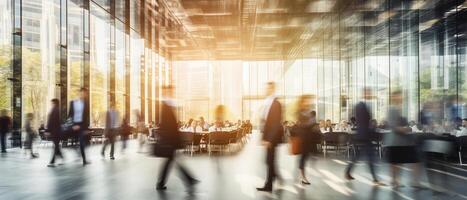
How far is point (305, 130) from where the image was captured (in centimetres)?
653

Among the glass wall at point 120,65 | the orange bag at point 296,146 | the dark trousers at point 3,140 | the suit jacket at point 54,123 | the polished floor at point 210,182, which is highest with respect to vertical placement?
the glass wall at point 120,65

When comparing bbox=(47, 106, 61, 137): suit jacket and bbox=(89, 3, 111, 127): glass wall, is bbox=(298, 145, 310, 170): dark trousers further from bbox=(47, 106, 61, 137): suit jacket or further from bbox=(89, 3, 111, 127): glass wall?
bbox=(89, 3, 111, 127): glass wall

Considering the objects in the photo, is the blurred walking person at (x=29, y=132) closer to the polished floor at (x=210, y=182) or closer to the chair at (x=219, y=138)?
the polished floor at (x=210, y=182)

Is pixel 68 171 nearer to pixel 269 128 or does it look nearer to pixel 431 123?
pixel 269 128

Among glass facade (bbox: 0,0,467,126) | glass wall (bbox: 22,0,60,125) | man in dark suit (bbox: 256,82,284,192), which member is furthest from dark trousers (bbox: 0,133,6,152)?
man in dark suit (bbox: 256,82,284,192)

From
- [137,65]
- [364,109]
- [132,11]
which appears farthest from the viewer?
[137,65]

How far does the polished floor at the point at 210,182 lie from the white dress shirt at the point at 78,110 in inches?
40.6

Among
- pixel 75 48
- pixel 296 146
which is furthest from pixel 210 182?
pixel 75 48

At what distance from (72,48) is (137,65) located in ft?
20.7

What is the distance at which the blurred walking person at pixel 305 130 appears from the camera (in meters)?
6.50

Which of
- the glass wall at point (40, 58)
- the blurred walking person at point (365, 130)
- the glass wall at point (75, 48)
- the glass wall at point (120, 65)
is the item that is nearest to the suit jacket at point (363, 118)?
the blurred walking person at point (365, 130)

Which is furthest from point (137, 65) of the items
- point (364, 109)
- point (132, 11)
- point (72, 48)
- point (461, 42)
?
point (364, 109)

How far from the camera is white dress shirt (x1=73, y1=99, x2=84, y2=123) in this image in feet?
27.8

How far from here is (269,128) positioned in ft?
18.8
